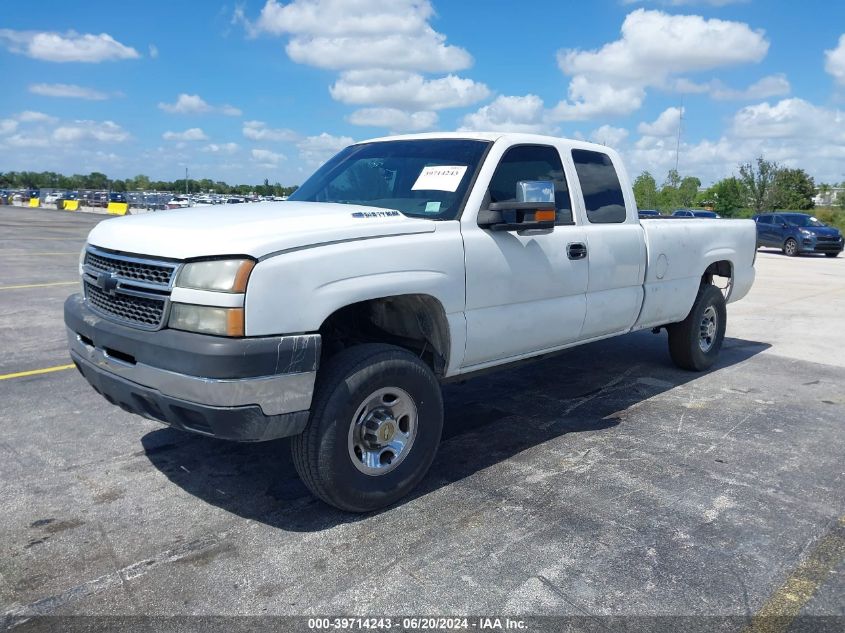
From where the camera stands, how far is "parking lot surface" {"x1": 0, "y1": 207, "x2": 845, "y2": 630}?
2855 mm

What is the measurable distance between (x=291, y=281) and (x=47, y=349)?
195 inches

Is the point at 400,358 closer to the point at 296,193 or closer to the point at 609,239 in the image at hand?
the point at 296,193

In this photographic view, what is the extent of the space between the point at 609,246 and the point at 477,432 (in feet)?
5.31

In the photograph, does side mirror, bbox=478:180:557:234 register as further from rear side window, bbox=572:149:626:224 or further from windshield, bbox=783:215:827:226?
windshield, bbox=783:215:827:226

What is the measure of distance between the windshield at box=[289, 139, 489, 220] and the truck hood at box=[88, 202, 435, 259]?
0.31m

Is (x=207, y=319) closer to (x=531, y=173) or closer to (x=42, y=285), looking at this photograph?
(x=531, y=173)

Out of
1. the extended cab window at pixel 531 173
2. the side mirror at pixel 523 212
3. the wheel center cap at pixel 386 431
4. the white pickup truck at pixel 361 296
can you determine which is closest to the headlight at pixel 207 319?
the white pickup truck at pixel 361 296

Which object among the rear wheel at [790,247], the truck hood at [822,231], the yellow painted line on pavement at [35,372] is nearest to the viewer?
the yellow painted line on pavement at [35,372]

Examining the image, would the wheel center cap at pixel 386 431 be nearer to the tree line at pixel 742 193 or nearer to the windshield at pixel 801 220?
the windshield at pixel 801 220

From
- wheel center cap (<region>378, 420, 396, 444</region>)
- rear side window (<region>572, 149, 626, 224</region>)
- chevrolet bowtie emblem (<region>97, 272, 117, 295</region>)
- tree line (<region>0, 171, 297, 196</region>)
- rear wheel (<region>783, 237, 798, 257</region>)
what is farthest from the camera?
tree line (<region>0, 171, 297, 196</region>)

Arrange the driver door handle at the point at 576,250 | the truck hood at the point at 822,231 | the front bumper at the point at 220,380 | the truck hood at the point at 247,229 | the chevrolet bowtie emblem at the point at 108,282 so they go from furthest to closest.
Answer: the truck hood at the point at 822,231 < the driver door handle at the point at 576,250 < the chevrolet bowtie emblem at the point at 108,282 < the truck hood at the point at 247,229 < the front bumper at the point at 220,380

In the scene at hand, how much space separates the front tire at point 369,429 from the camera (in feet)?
10.9

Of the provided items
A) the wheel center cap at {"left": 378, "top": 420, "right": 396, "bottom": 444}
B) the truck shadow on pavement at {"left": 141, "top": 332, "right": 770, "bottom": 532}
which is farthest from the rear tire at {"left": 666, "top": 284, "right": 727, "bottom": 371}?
the wheel center cap at {"left": 378, "top": 420, "right": 396, "bottom": 444}

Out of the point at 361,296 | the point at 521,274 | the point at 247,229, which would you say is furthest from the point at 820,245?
the point at 247,229
